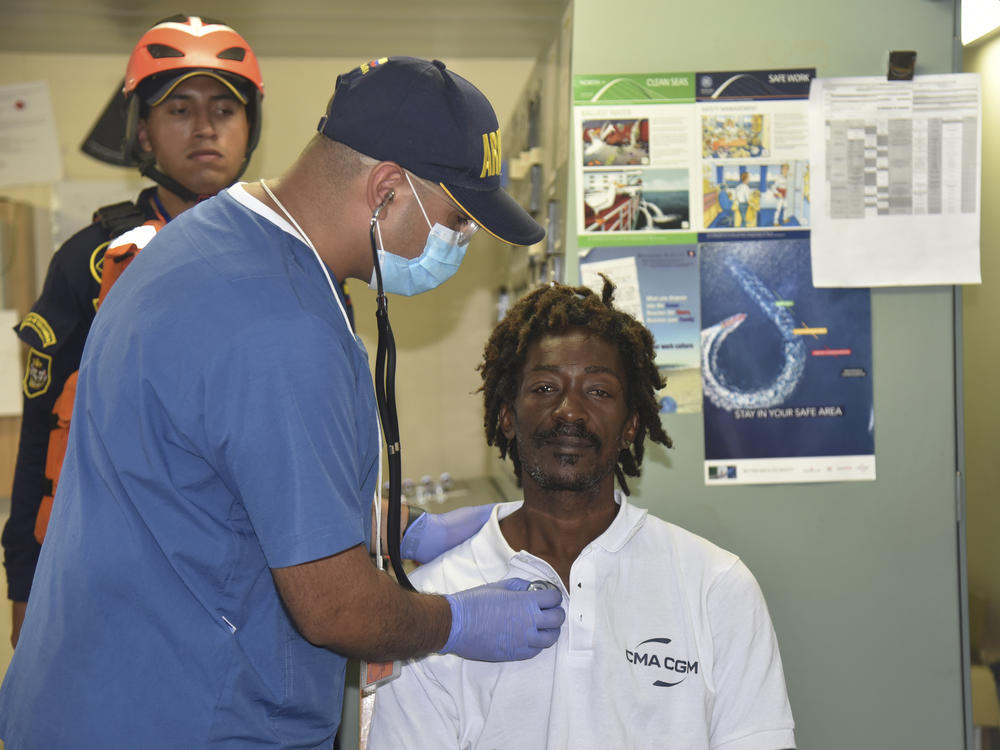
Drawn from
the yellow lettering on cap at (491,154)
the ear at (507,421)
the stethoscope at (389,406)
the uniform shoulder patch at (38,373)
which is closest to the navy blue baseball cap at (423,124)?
the yellow lettering on cap at (491,154)

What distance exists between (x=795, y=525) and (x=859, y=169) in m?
0.81

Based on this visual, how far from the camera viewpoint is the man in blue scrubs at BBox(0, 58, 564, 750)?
99 centimetres

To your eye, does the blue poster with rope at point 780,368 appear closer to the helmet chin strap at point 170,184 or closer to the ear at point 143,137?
the helmet chin strap at point 170,184

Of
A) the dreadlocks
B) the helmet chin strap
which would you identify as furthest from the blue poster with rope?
the helmet chin strap

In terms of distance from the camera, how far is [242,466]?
0.98 m

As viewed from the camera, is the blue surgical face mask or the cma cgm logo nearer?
the blue surgical face mask

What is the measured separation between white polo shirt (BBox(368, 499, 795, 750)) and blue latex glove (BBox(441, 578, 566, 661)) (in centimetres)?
11

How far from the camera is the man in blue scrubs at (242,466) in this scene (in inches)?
38.9

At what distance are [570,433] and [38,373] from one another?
1088 millimetres

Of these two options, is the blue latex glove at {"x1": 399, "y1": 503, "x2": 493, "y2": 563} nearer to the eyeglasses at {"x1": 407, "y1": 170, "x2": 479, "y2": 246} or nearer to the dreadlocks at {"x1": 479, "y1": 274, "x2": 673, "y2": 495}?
the dreadlocks at {"x1": 479, "y1": 274, "x2": 673, "y2": 495}

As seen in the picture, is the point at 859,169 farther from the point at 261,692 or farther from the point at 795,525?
the point at 261,692

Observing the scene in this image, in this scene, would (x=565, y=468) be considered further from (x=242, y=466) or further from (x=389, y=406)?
(x=242, y=466)

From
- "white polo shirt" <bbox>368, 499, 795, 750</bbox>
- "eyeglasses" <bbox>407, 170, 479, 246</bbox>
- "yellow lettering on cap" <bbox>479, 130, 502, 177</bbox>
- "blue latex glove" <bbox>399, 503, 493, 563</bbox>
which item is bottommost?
"white polo shirt" <bbox>368, 499, 795, 750</bbox>

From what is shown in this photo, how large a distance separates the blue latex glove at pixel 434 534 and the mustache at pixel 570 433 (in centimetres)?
25
